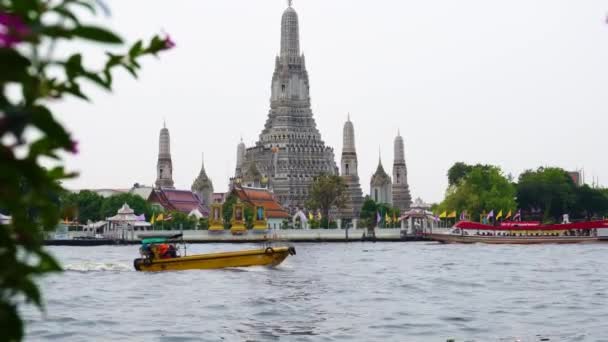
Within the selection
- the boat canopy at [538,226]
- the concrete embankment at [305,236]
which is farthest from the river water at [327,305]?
the concrete embankment at [305,236]

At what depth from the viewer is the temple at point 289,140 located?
159250mm

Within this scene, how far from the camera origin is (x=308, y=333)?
21031 mm

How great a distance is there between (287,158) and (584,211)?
52.5m

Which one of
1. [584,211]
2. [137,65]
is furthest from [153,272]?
[584,211]

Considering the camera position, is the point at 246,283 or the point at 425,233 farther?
the point at 425,233

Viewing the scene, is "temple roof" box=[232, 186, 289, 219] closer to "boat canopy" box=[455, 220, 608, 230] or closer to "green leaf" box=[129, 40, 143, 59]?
"boat canopy" box=[455, 220, 608, 230]

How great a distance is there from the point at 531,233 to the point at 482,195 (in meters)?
18.1

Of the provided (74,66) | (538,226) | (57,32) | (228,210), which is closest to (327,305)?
(74,66)

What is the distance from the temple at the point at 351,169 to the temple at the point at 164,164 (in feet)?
97.3

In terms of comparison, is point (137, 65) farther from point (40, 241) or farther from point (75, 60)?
point (40, 241)

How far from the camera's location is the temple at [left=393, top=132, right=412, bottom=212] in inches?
7126

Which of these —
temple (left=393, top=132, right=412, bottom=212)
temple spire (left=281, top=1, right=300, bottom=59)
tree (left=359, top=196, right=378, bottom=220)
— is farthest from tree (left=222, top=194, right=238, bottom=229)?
temple (left=393, top=132, right=412, bottom=212)

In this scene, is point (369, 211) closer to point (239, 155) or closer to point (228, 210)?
point (228, 210)

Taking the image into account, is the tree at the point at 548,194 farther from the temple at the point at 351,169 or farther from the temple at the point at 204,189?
the temple at the point at 204,189
